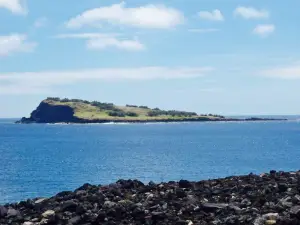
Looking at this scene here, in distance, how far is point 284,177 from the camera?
1275 inches

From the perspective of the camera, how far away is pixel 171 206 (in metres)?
24.3

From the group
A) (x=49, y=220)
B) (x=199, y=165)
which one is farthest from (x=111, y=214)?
(x=199, y=165)

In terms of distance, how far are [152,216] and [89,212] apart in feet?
9.87

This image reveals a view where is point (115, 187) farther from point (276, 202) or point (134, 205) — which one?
point (276, 202)

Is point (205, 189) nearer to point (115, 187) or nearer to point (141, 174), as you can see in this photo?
point (115, 187)

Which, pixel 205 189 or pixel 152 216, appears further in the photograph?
pixel 205 189

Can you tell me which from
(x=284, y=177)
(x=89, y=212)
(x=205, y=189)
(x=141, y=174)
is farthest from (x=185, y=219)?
(x=141, y=174)

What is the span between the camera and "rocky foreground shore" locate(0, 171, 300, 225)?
70.5 ft

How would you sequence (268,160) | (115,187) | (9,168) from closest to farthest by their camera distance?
(115,187)
(9,168)
(268,160)

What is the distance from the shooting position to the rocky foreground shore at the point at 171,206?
21500 millimetres

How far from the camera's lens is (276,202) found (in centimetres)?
2302

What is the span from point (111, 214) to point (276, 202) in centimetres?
682

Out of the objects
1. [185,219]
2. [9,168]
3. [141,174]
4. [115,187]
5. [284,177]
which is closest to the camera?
[185,219]

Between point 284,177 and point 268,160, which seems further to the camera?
point 268,160
